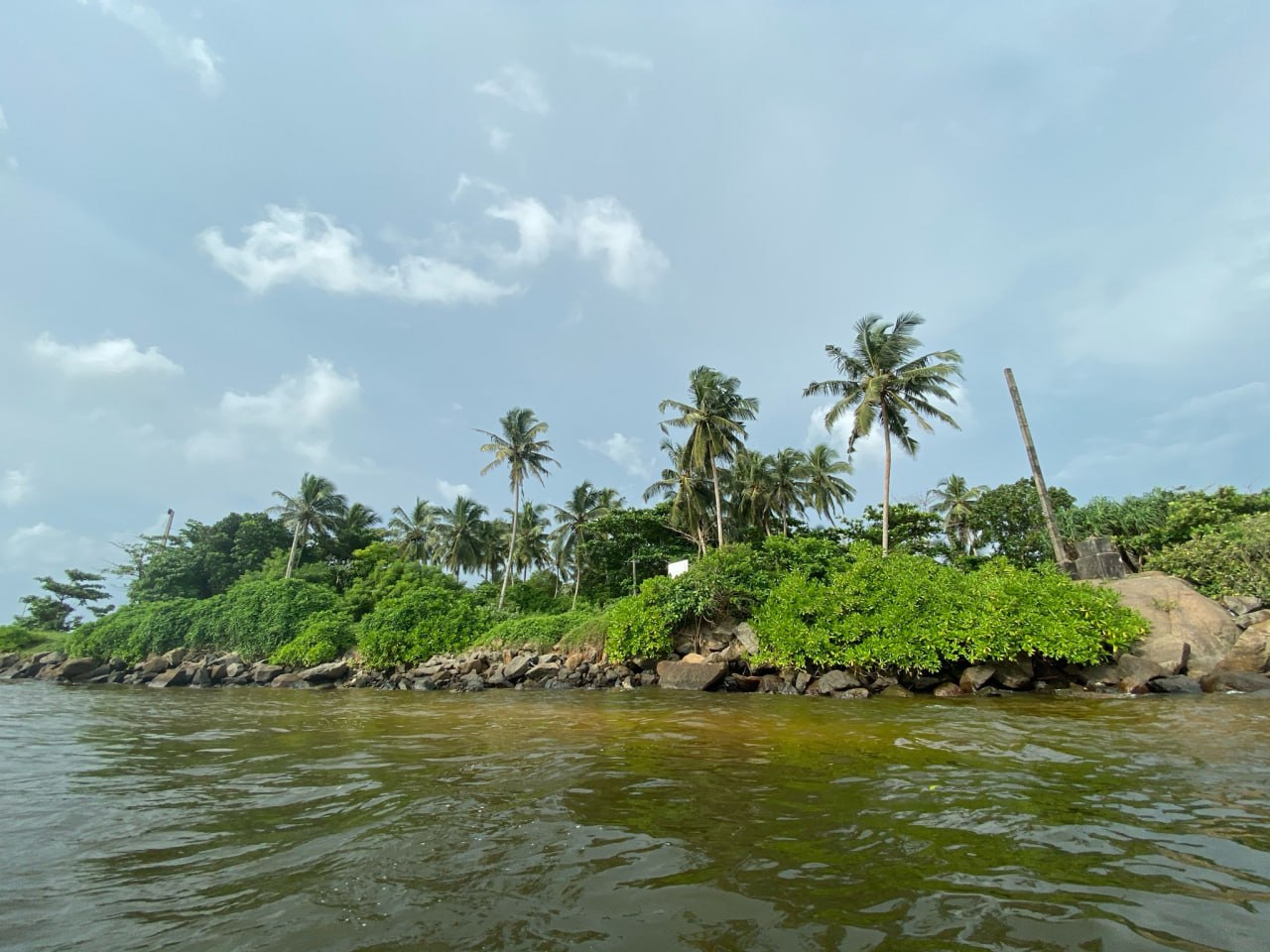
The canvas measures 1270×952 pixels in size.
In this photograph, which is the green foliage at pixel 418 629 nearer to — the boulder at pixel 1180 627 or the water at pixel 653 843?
the water at pixel 653 843

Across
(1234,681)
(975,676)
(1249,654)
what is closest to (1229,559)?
(1249,654)

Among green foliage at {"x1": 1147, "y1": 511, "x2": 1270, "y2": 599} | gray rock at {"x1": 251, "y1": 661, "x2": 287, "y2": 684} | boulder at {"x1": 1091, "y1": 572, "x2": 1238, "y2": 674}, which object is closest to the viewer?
boulder at {"x1": 1091, "y1": 572, "x2": 1238, "y2": 674}

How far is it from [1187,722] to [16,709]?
22216mm

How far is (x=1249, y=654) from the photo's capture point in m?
12.6

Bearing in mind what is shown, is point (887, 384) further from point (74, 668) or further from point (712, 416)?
point (74, 668)

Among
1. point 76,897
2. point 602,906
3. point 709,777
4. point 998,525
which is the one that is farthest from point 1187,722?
point 998,525

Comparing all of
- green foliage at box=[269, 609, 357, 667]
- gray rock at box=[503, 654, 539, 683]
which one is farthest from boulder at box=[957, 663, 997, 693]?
green foliage at box=[269, 609, 357, 667]

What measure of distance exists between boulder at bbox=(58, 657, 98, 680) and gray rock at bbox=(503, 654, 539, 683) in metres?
21.9

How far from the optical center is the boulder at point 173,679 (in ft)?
77.6

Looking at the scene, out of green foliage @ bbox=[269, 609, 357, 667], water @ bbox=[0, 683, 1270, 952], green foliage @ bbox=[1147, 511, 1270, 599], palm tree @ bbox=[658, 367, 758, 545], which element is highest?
palm tree @ bbox=[658, 367, 758, 545]

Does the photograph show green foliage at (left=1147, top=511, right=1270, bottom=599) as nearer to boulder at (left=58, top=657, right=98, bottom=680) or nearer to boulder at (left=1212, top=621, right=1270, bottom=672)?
boulder at (left=1212, top=621, right=1270, bottom=672)

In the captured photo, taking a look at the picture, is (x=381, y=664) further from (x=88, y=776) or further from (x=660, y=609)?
(x=88, y=776)

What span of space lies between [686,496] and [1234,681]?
2396cm

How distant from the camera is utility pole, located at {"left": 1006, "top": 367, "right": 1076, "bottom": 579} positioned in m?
20.7
